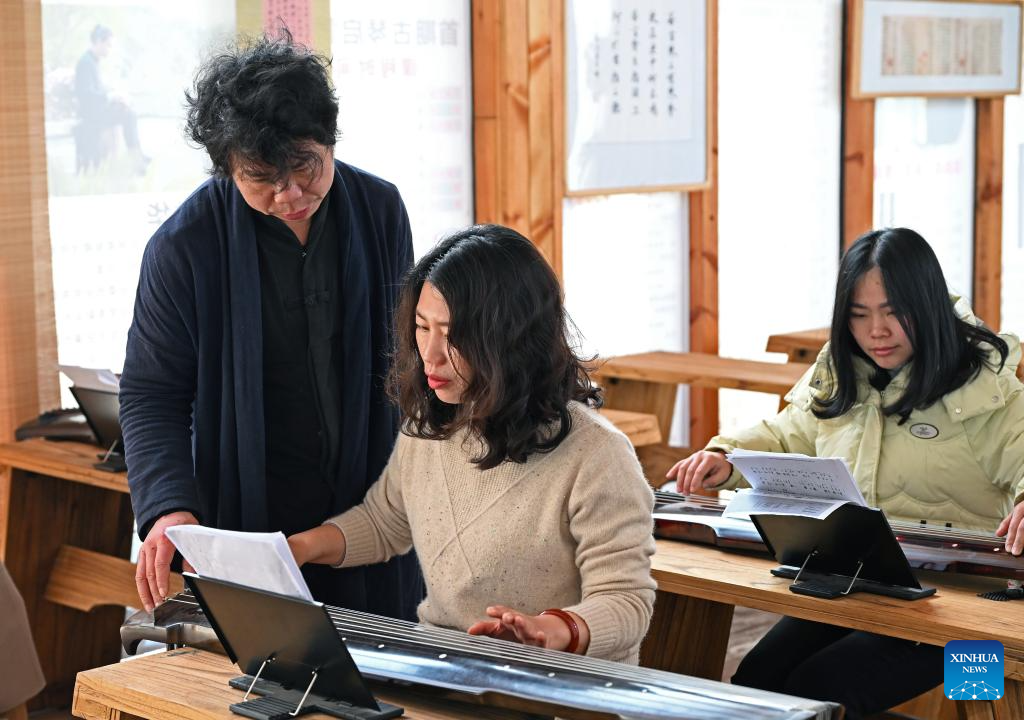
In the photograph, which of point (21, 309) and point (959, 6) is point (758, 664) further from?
point (959, 6)

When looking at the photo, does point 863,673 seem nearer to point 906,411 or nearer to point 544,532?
point 906,411

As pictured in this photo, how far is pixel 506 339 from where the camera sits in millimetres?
1744

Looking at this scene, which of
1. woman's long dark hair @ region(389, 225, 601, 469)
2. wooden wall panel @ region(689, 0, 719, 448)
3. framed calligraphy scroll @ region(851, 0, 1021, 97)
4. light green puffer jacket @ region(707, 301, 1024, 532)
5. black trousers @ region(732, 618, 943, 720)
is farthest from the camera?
framed calligraphy scroll @ region(851, 0, 1021, 97)

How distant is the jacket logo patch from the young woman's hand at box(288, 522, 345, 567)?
1115 millimetres

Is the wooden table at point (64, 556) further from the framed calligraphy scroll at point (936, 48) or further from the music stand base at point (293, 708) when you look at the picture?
the framed calligraphy scroll at point (936, 48)

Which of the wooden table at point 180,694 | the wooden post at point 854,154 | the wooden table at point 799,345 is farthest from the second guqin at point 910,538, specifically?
the wooden post at point 854,154

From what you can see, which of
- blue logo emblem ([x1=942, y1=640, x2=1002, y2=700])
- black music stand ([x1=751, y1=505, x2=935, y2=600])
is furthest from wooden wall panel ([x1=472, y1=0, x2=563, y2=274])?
blue logo emblem ([x1=942, y1=640, x2=1002, y2=700])

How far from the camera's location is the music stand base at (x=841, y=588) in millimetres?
2090

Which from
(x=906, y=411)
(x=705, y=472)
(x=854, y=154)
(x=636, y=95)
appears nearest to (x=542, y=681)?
(x=705, y=472)

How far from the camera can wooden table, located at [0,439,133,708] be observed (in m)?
3.39

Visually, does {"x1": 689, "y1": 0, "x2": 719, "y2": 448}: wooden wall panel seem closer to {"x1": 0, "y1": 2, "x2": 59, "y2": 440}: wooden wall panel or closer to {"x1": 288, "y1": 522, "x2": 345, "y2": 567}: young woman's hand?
{"x1": 0, "y1": 2, "x2": 59, "y2": 440}: wooden wall panel

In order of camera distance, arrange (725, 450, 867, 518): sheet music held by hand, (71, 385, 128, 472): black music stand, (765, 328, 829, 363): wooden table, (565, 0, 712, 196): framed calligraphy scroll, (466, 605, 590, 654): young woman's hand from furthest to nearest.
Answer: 1. (765, 328, 829, 363): wooden table
2. (565, 0, 712, 196): framed calligraphy scroll
3. (71, 385, 128, 472): black music stand
4. (725, 450, 867, 518): sheet music held by hand
5. (466, 605, 590, 654): young woman's hand

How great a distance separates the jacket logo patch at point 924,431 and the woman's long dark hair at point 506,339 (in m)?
0.92

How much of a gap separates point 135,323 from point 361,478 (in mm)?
406
